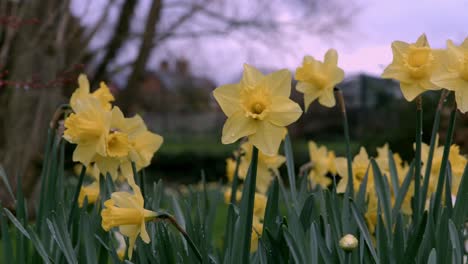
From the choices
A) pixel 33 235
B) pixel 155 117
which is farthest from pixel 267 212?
pixel 155 117

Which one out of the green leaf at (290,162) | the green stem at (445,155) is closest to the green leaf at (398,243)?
the green stem at (445,155)

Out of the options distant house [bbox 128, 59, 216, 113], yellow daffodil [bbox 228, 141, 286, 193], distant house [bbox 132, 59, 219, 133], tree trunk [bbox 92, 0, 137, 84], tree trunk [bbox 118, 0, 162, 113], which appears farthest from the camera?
distant house [bbox 132, 59, 219, 133]

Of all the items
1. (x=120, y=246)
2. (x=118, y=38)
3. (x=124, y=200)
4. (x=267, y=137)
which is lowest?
(x=120, y=246)

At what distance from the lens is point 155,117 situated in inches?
1141

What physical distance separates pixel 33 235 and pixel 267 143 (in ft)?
1.65

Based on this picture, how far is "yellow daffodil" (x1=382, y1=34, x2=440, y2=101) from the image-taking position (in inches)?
54.3

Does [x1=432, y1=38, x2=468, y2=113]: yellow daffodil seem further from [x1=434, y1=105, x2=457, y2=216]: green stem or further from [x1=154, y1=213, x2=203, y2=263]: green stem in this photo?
[x1=154, y1=213, x2=203, y2=263]: green stem

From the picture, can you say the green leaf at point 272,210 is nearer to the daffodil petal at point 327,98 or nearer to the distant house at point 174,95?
the daffodil petal at point 327,98

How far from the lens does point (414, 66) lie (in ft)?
4.58

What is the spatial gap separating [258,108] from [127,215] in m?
0.31

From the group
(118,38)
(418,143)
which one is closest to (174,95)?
(118,38)

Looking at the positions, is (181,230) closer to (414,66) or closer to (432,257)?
(432,257)

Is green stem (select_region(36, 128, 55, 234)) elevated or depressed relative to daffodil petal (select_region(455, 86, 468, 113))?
depressed

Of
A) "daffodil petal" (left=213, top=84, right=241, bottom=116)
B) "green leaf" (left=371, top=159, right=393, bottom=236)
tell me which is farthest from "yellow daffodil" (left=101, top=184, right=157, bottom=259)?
"green leaf" (left=371, top=159, right=393, bottom=236)
